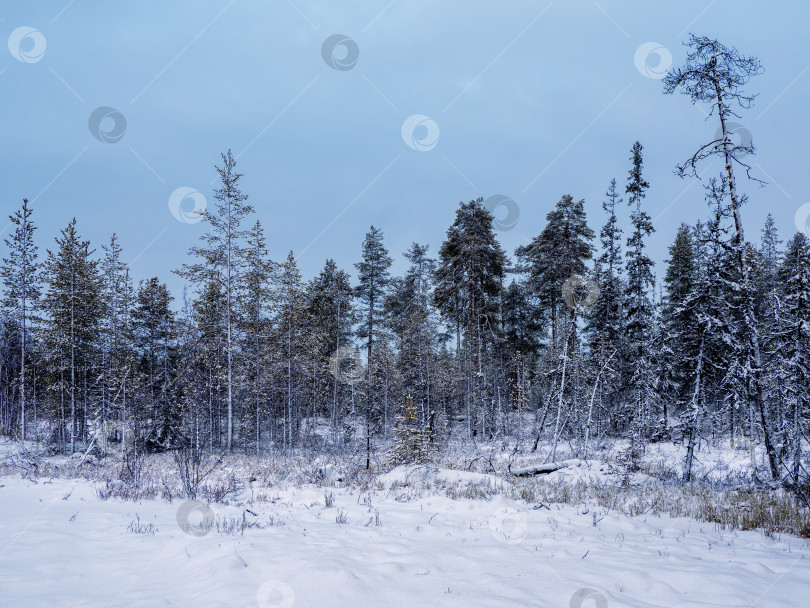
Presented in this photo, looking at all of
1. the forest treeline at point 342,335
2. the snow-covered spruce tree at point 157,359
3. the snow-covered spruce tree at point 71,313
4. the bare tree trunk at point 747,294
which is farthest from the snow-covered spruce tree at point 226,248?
the bare tree trunk at point 747,294

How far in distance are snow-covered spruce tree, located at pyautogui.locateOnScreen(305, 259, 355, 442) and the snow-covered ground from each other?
20288 millimetres

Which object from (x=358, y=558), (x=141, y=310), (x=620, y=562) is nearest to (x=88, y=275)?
(x=141, y=310)

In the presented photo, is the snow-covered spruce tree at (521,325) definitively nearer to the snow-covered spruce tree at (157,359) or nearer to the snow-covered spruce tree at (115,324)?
the snow-covered spruce tree at (157,359)

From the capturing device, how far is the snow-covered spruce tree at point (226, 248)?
74.3 ft

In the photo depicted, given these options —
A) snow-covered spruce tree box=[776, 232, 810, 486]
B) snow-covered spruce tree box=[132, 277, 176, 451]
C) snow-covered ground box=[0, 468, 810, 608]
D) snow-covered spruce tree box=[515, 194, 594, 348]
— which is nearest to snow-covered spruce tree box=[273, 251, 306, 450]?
snow-covered spruce tree box=[132, 277, 176, 451]

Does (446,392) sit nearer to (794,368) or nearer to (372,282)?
(372,282)

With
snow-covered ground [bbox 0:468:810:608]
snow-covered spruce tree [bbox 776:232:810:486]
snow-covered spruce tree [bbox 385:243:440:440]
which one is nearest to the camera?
snow-covered ground [bbox 0:468:810:608]

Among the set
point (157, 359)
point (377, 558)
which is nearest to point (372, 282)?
point (157, 359)

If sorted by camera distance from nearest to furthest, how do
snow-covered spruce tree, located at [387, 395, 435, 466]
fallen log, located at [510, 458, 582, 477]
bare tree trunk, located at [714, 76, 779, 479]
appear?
1. bare tree trunk, located at [714, 76, 779, 479]
2. fallen log, located at [510, 458, 582, 477]
3. snow-covered spruce tree, located at [387, 395, 435, 466]

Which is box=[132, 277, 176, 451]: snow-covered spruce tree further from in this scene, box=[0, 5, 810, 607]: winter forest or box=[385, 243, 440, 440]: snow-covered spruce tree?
box=[385, 243, 440, 440]: snow-covered spruce tree

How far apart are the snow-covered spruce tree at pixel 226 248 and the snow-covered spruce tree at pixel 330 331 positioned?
528cm

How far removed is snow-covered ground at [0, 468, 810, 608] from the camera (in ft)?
12.8

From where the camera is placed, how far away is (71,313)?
24.6 meters

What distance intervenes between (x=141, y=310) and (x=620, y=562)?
101ft
